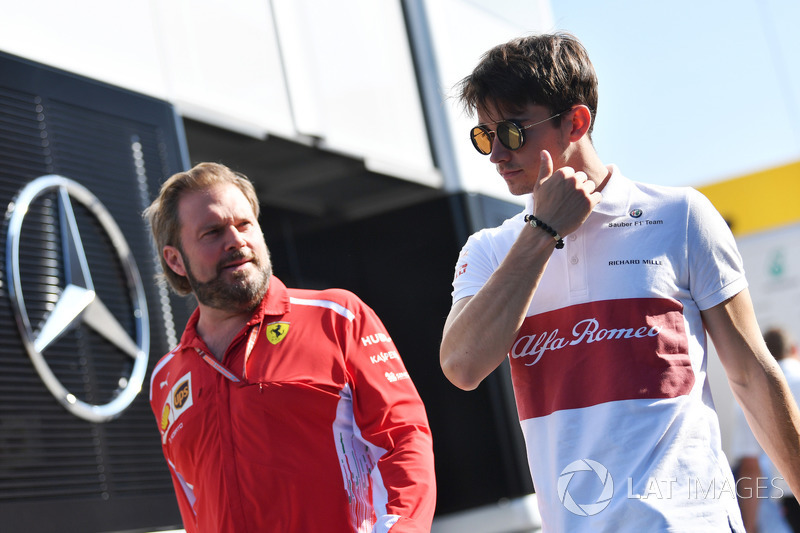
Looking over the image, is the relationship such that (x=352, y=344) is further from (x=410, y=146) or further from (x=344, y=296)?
(x=410, y=146)

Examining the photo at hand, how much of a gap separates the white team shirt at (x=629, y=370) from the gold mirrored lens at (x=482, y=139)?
0.93ft

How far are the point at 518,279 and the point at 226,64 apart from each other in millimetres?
4231

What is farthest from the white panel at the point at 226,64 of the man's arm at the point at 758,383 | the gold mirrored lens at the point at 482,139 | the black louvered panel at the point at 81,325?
the man's arm at the point at 758,383

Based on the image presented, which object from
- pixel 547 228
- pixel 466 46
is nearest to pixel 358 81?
pixel 466 46

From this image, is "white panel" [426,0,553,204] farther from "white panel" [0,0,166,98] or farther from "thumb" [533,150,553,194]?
"thumb" [533,150,553,194]

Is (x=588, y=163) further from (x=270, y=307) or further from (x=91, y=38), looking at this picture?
(x=91, y=38)

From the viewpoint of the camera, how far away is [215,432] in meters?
2.59

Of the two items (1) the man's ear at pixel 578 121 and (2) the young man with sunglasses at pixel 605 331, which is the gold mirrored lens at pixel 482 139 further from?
(1) the man's ear at pixel 578 121

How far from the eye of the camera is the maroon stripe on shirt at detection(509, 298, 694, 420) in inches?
73.7

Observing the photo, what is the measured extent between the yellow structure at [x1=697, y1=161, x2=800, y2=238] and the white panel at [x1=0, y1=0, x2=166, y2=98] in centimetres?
806

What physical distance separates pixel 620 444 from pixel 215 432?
4.06 feet

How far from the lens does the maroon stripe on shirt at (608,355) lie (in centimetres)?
187

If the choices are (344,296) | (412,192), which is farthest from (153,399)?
(412,192)

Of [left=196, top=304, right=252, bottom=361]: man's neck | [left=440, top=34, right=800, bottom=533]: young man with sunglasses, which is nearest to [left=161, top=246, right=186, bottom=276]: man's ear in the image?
[left=196, top=304, right=252, bottom=361]: man's neck
